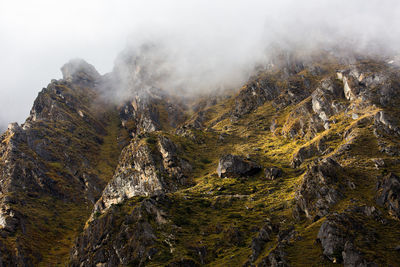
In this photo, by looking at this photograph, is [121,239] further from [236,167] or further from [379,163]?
[379,163]

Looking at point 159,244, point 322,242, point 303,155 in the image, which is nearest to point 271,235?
point 322,242

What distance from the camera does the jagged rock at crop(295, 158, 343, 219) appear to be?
102500 millimetres

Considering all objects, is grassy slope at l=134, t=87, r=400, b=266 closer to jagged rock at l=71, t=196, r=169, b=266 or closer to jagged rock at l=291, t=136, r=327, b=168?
jagged rock at l=291, t=136, r=327, b=168

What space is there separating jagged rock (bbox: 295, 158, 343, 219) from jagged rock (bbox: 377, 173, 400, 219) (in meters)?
10.6

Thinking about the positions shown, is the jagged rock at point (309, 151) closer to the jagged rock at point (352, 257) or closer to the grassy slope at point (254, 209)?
the grassy slope at point (254, 209)

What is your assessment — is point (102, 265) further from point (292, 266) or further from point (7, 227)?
point (7, 227)

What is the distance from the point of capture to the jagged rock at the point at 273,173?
157 meters

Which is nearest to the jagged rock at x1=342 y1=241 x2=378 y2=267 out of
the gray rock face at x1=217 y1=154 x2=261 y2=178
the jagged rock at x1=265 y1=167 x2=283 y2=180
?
the jagged rock at x1=265 y1=167 x2=283 y2=180

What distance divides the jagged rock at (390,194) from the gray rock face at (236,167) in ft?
231

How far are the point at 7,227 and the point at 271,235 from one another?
155m

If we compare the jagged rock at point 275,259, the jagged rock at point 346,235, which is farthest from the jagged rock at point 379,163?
the jagged rock at point 275,259

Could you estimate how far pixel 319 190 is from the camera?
107m

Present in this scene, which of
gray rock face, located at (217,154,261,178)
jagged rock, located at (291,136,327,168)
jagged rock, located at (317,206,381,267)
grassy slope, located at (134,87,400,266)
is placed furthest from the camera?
gray rock face, located at (217,154,261,178)

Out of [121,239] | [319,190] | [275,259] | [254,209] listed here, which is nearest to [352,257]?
[275,259]
